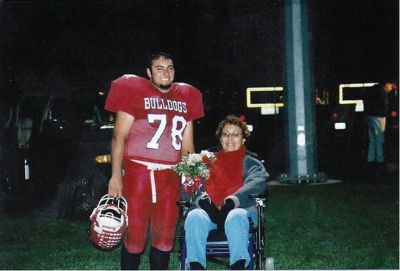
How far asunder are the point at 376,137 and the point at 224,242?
415 inches

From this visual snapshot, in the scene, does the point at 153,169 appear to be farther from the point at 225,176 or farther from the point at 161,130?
the point at 225,176

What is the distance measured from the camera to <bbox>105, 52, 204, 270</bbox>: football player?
5.05 meters

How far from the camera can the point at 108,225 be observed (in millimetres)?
4785

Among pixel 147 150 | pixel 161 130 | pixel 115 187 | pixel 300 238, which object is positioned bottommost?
pixel 300 238

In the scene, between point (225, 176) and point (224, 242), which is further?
point (225, 176)

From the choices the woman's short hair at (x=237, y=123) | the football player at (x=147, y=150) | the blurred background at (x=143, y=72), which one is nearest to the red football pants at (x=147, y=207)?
the football player at (x=147, y=150)

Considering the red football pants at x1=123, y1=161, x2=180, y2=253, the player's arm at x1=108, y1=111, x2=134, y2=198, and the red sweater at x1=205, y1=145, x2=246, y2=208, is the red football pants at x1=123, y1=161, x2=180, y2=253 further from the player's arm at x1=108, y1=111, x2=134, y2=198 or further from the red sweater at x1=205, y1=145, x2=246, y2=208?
the red sweater at x1=205, y1=145, x2=246, y2=208

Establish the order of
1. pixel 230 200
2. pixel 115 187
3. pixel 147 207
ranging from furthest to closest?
pixel 230 200, pixel 147 207, pixel 115 187

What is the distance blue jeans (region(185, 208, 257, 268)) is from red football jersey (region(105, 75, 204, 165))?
0.52m

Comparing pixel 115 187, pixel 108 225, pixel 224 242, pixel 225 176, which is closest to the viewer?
pixel 108 225

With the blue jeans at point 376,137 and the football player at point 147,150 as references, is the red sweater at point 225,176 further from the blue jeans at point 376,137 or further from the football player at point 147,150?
the blue jeans at point 376,137

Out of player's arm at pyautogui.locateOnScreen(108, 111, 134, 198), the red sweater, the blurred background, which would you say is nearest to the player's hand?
player's arm at pyautogui.locateOnScreen(108, 111, 134, 198)

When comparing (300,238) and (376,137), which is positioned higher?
(376,137)

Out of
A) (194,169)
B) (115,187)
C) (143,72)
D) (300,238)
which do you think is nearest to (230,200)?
(194,169)
